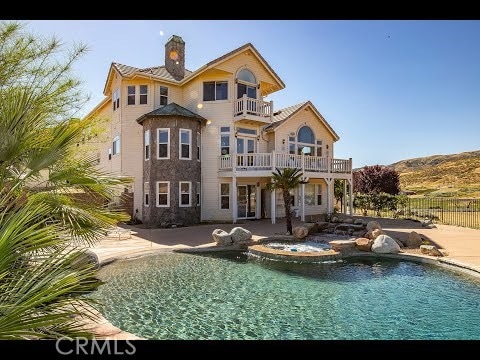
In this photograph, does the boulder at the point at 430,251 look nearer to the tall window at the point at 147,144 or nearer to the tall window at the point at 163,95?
the tall window at the point at 147,144

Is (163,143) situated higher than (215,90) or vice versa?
(215,90)

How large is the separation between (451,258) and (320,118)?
17358 millimetres

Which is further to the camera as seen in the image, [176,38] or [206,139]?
[176,38]

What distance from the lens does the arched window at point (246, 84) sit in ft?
76.0

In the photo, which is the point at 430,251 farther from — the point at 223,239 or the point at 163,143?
the point at 163,143

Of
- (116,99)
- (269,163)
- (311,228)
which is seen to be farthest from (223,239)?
(116,99)

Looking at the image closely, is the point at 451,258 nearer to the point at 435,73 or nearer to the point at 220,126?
the point at 435,73

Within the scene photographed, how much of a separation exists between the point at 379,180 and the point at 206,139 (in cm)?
2332

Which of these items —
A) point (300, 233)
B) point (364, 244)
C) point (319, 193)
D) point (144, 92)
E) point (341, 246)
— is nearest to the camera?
point (341, 246)

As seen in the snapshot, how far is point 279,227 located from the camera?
62.0 feet

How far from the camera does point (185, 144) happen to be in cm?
2133

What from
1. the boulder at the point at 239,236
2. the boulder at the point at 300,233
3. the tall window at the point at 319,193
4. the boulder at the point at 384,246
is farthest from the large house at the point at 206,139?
the boulder at the point at 384,246

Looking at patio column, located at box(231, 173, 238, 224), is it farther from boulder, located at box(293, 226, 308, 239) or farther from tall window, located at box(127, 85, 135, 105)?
tall window, located at box(127, 85, 135, 105)

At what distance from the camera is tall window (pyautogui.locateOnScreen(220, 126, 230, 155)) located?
22688 millimetres
